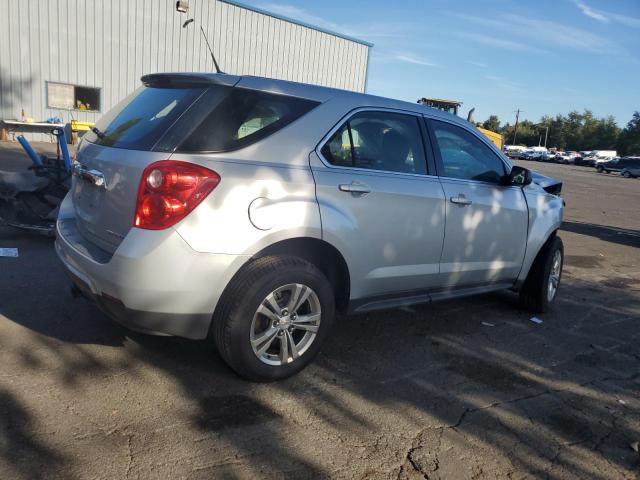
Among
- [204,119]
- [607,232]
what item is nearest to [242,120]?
[204,119]

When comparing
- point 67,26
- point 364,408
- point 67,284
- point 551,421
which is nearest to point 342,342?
point 364,408

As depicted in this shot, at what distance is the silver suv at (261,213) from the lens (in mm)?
2939

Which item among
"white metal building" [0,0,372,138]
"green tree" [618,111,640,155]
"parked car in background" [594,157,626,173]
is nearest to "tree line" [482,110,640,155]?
"green tree" [618,111,640,155]

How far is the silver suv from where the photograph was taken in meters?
2.94

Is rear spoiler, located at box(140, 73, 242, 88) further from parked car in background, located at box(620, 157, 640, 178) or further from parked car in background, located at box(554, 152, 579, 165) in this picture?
parked car in background, located at box(554, 152, 579, 165)

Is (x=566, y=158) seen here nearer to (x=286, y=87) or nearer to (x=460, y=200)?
(x=460, y=200)

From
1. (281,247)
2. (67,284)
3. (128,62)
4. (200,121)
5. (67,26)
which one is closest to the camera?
(200,121)

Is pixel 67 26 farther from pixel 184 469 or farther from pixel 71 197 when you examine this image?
pixel 184 469

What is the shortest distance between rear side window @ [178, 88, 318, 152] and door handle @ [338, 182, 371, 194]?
0.51m

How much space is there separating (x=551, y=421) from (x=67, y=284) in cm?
397

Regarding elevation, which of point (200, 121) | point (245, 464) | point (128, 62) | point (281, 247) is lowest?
point (245, 464)

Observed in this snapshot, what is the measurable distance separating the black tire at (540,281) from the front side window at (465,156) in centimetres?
99

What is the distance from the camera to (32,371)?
3.30m

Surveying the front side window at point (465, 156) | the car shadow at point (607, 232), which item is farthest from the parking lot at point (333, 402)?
the car shadow at point (607, 232)
